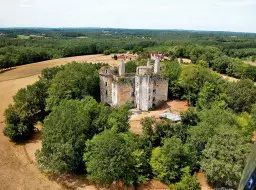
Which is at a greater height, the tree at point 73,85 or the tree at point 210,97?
the tree at point 73,85

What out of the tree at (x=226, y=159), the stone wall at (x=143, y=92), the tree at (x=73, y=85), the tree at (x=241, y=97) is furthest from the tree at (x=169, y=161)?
the tree at (x=241, y=97)

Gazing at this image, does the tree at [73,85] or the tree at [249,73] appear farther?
the tree at [249,73]

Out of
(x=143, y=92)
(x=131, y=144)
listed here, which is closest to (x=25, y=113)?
(x=131, y=144)

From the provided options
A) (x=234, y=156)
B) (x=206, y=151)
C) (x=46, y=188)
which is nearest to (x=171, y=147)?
(x=206, y=151)

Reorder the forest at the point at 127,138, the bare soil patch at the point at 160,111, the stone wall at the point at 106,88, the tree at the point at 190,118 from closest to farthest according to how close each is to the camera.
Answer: the forest at the point at 127,138 < the tree at the point at 190,118 < the bare soil patch at the point at 160,111 < the stone wall at the point at 106,88

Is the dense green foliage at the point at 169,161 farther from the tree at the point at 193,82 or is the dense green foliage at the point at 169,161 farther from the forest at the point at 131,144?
the tree at the point at 193,82

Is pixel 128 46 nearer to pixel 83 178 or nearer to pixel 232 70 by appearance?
pixel 232 70

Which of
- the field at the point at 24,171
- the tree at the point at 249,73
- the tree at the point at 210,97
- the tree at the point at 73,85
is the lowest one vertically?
the field at the point at 24,171
